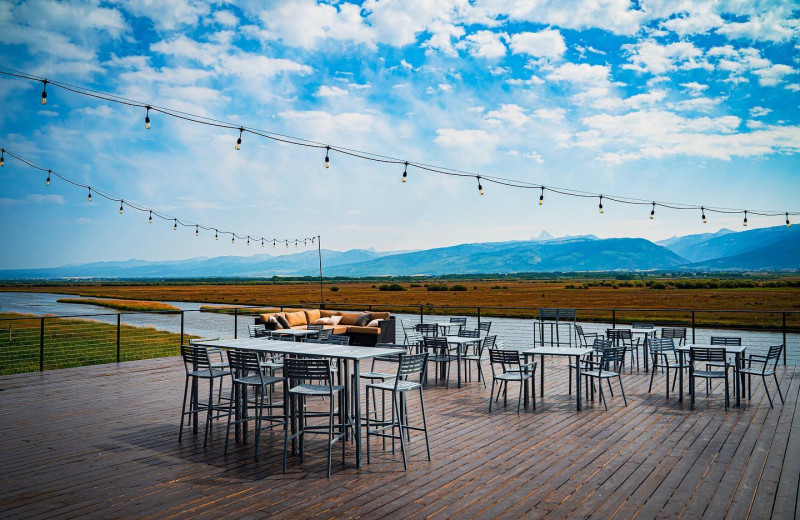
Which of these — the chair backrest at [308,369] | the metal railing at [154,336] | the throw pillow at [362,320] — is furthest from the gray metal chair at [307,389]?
the throw pillow at [362,320]

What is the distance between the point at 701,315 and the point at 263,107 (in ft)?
109

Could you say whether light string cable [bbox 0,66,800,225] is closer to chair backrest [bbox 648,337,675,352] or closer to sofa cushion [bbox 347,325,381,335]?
chair backrest [bbox 648,337,675,352]

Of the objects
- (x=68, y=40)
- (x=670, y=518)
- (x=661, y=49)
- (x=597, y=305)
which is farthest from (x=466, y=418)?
(x=597, y=305)

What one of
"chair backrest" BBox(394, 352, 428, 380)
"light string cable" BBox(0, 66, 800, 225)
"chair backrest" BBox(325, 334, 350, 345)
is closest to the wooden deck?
"chair backrest" BBox(394, 352, 428, 380)

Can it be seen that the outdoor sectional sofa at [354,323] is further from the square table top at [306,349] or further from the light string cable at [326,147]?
the square table top at [306,349]

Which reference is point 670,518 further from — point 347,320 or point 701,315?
point 701,315

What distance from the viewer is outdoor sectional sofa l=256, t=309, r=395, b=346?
46.6 feet

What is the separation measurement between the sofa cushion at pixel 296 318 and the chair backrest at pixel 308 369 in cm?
985

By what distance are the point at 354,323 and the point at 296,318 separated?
5.16ft

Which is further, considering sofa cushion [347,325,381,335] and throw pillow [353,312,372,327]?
throw pillow [353,312,372,327]

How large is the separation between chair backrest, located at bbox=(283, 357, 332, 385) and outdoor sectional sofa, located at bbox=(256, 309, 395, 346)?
8895 millimetres

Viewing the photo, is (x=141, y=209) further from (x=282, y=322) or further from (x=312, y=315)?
(x=282, y=322)

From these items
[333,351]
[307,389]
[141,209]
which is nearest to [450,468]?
[307,389]

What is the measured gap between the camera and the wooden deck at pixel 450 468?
3.85 metres
